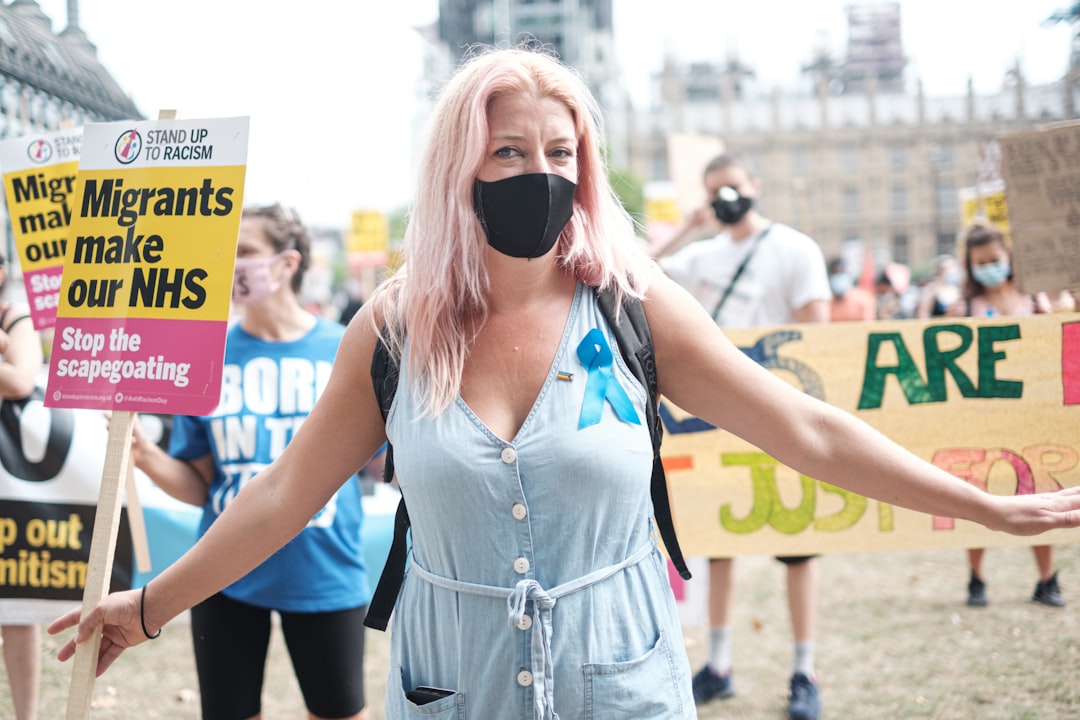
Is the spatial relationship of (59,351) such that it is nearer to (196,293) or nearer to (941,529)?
(196,293)

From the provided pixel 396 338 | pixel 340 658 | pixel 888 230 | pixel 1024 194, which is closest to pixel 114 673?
pixel 340 658

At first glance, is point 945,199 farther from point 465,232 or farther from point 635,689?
point 635,689

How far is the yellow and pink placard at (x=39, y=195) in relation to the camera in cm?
360

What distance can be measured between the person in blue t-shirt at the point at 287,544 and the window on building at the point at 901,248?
259ft

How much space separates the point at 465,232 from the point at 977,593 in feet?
15.7

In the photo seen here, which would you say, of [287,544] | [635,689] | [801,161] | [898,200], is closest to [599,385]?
[635,689]

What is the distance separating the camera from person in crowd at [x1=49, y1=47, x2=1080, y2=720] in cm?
173

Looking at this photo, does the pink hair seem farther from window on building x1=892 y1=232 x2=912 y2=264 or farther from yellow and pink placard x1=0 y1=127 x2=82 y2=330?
window on building x1=892 y1=232 x2=912 y2=264

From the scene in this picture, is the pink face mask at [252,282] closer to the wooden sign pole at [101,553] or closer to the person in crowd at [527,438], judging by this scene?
the wooden sign pole at [101,553]

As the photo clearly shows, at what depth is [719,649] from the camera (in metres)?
4.45

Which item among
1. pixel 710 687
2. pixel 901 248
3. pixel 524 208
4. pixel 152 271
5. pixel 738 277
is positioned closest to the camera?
pixel 524 208

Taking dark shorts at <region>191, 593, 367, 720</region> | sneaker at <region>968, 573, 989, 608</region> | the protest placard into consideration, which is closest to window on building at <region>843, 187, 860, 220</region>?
sneaker at <region>968, 573, 989, 608</region>

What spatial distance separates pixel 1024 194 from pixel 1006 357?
61cm

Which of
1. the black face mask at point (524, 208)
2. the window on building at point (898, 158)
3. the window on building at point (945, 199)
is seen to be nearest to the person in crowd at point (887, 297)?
the black face mask at point (524, 208)
